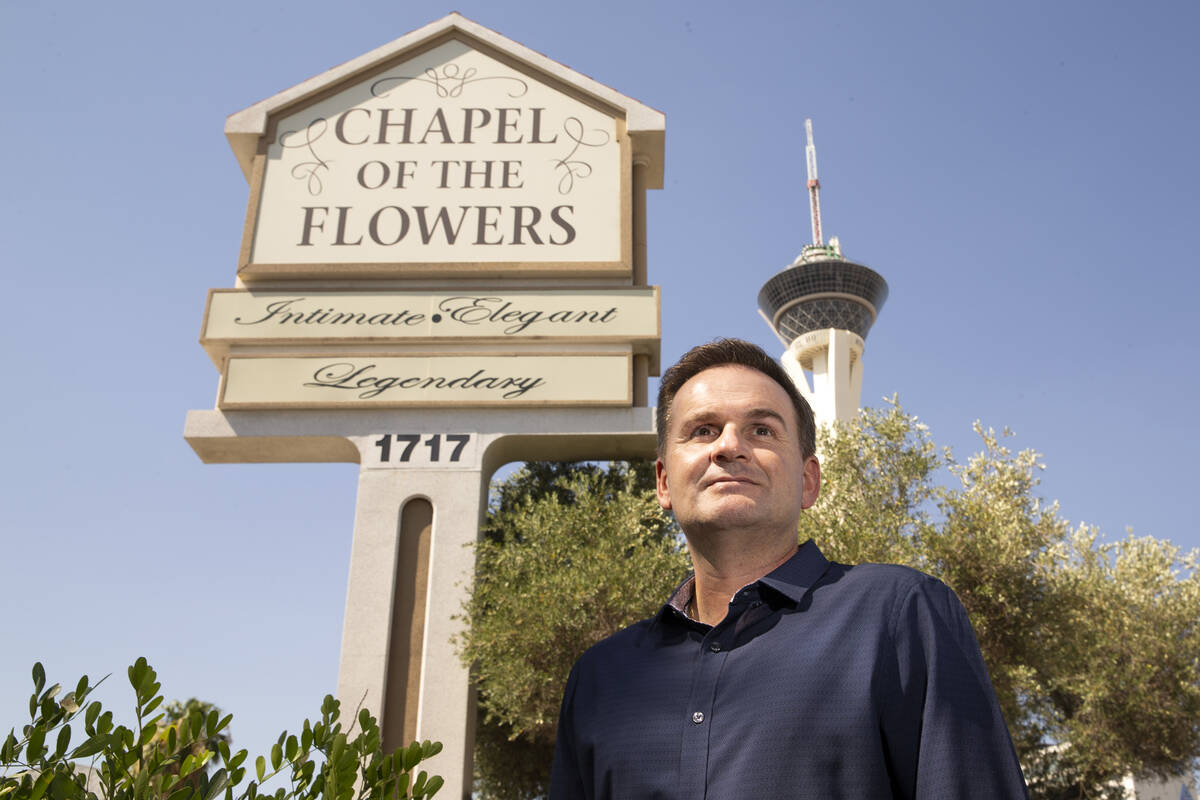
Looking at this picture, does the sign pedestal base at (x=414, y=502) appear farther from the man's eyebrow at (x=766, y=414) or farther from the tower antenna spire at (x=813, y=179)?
the tower antenna spire at (x=813, y=179)

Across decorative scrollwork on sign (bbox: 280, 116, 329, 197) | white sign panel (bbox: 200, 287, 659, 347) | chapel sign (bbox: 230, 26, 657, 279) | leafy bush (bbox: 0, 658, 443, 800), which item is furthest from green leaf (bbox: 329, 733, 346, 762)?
decorative scrollwork on sign (bbox: 280, 116, 329, 197)

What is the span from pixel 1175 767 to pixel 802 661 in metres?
18.6

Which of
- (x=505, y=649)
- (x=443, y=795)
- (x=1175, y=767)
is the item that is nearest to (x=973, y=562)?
(x=1175, y=767)

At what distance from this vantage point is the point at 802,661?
2.14 meters

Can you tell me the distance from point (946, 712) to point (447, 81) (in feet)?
63.2

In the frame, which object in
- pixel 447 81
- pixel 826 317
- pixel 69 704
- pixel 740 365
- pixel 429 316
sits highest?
pixel 826 317

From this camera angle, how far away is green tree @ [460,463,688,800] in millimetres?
13664

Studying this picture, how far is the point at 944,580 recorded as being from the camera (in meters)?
15.0

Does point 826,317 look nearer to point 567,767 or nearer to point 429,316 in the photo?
point 429,316

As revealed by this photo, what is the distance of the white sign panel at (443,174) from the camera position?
56.2 ft

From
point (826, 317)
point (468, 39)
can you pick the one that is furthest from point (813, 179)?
point (468, 39)

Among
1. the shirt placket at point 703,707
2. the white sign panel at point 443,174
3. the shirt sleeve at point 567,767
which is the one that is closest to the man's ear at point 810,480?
the shirt placket at point 703,707

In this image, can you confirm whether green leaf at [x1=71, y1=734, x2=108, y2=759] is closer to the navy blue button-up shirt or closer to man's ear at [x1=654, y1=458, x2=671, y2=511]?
the navy blue button-up shirt

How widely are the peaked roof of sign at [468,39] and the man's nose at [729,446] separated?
16.5m
